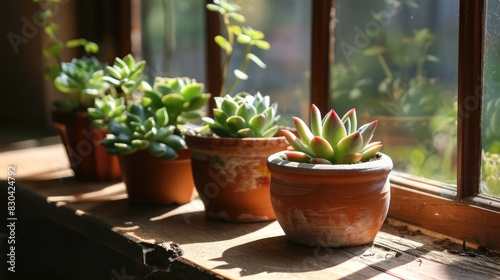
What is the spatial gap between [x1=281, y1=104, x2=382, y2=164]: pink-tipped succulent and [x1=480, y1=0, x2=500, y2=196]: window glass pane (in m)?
0.23

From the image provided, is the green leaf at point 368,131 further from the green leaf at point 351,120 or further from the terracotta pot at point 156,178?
the terracotta pot at point 156,178

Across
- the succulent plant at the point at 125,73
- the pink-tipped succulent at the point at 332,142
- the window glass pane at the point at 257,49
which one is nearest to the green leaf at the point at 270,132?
the pink-tipped succulent at the point at 332,142

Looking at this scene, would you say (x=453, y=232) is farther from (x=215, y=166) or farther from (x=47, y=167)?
(x=47, y=167)

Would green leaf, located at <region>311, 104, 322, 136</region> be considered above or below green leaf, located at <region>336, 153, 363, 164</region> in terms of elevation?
above

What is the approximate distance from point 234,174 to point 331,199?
0.34 m

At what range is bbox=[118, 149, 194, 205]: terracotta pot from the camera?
6.20ft

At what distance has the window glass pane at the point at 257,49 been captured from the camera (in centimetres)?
→ 202

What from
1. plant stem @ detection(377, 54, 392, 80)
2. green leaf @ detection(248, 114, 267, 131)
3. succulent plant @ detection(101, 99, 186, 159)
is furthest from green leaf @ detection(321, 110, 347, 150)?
succulent plant @ detection(101, 99, 186, 159)

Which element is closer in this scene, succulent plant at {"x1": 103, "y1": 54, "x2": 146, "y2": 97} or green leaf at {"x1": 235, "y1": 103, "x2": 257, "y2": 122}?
green leaf at {"x1": 235, "y1": 103, "x2": 257, "y2": 122}

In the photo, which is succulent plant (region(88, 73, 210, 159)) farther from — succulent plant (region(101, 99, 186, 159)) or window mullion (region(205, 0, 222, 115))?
window mullion (region(205, 0, 222, 115))

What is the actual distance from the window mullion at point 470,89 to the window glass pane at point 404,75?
0.08 meters

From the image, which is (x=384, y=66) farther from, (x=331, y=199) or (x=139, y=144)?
(x=139, y=144)

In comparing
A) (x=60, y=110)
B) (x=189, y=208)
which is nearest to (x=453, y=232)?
(x=189, y=208)

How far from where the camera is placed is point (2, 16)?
11.0 feet
